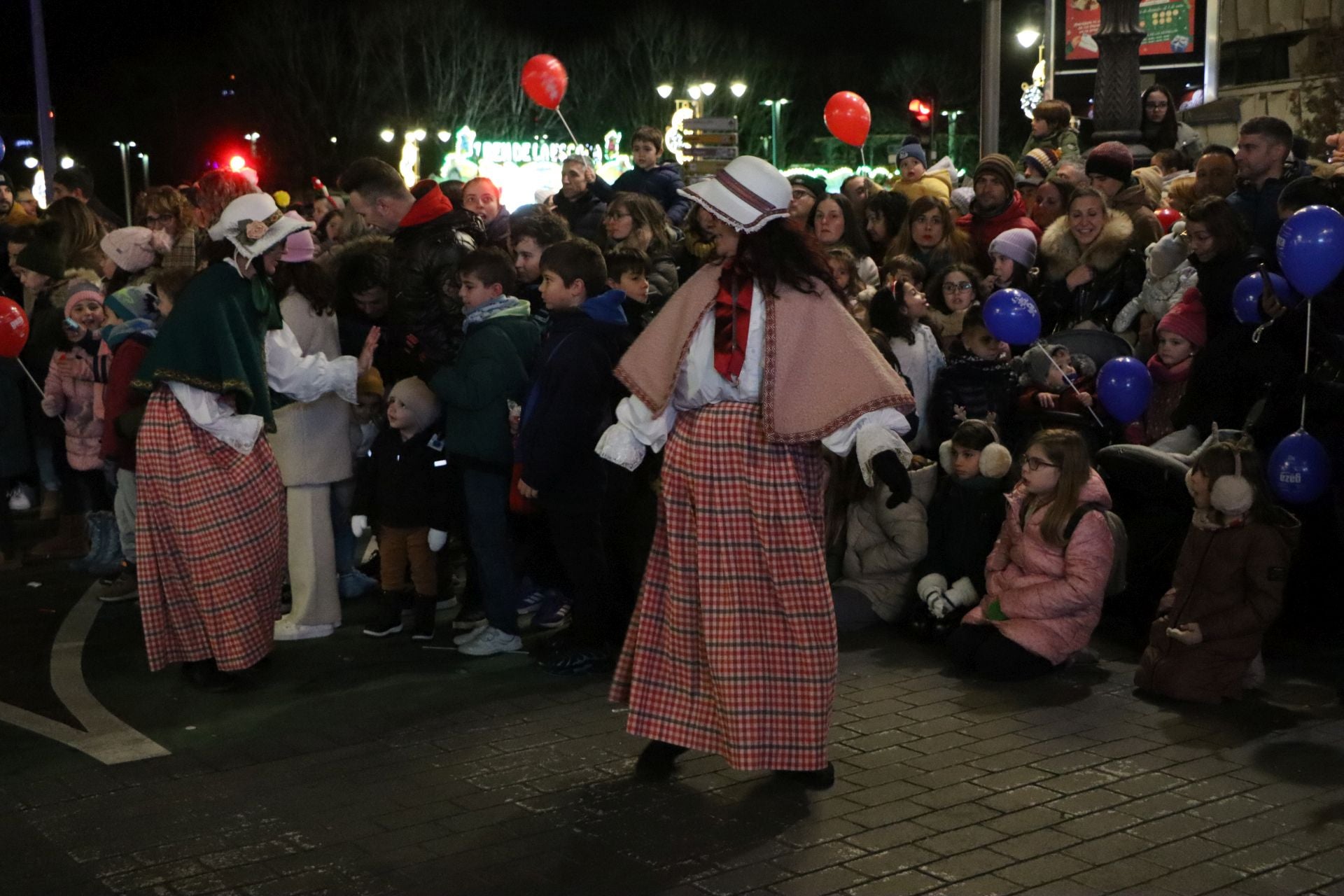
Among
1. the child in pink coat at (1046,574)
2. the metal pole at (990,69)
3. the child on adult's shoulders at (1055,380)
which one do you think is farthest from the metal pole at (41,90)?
the child in pink coat at (1046,574)

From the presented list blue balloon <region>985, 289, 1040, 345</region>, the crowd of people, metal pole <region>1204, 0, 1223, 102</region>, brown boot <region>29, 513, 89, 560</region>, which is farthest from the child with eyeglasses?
metal pole <region>1204, 0, 1223, 102</region>

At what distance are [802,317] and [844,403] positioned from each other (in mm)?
329

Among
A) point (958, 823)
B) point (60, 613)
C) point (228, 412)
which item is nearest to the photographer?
point (958, 823)

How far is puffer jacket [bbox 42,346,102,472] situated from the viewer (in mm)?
9828

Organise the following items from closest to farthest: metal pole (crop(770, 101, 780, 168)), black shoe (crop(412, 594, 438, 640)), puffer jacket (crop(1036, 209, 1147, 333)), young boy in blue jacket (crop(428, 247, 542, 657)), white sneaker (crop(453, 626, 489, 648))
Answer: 1. young boy in blue jacket (crop(428, 247, 542, 657))
2. white sneaker (crop(453, 626, 489, 648))
3. black shoe (crop(412, 594, 438, 640))
4. puffer jacket (crop(1036, 209, 1147, 333))
5. metal pole (crop(770, 101, 780, 168))

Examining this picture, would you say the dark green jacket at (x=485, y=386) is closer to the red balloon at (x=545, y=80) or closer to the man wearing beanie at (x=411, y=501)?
the man wearing beanie at (x=411, y=501)

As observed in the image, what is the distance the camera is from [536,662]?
7.27 m

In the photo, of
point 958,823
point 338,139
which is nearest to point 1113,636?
point 958,823

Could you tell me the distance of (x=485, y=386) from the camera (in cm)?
737

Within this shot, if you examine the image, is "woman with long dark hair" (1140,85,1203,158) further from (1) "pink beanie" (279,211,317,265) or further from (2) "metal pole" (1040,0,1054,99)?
(2) "metal pole" (1040,0,1054,99)

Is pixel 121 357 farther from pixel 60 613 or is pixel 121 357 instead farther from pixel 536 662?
pixel 536 662

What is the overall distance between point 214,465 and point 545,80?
8666mm

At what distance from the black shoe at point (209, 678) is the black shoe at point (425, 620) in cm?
101

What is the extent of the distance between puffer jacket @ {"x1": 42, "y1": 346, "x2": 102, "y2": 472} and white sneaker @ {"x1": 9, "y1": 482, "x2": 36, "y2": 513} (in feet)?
6.26
